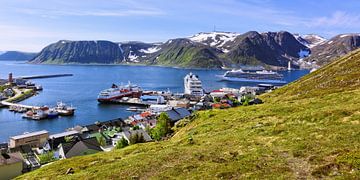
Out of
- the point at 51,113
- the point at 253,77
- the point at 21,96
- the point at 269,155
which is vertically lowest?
the point at 51,113

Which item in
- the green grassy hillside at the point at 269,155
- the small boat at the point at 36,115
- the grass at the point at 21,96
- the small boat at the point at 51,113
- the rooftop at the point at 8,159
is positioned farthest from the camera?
the grass at the point at 21,96

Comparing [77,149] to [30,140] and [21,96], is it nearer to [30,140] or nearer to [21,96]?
[30,140]

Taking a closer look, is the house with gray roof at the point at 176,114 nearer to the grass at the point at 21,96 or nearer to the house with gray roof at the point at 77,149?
the house with gray roof at the point at 77,149

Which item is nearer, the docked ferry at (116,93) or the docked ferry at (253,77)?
the docked ferry at (116,93)

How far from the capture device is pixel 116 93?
362 feet

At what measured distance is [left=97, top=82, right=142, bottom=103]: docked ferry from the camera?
105 m

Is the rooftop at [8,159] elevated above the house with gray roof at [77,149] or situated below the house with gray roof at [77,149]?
above

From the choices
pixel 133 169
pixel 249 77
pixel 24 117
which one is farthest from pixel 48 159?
pixel 249 77

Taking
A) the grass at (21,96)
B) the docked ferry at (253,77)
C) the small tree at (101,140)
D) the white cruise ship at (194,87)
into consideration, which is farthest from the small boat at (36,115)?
the docked ferry at (253,77)

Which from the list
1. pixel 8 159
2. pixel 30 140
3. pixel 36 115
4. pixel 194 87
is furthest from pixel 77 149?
pixel 194 87

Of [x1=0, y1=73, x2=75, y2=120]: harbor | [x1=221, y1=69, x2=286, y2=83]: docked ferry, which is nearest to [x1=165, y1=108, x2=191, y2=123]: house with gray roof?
[x1=0, y1=73, x2=75, y2=120]: harbor

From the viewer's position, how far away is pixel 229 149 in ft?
53.4

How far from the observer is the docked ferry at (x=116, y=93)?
105 metres

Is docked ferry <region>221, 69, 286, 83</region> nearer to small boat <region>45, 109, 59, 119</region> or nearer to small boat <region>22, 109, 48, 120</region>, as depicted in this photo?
small boat <region>45, 109, 59, 119</region>
